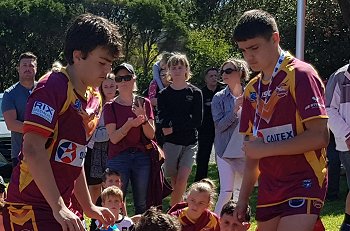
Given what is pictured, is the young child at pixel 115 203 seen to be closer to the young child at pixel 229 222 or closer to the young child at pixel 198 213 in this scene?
the young child at pixel 198 213

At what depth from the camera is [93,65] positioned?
3857 mm

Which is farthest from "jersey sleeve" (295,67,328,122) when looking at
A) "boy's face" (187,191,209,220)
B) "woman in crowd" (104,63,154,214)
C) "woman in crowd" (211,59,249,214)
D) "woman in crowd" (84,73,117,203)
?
"woman in crowd" (84,73,117,203)

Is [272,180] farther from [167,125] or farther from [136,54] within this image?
[136,54]

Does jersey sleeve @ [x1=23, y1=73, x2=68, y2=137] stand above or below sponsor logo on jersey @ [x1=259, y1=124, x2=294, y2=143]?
above

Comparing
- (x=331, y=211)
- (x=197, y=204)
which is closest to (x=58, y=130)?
(x=197, y=204)

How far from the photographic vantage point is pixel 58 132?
3.84 m

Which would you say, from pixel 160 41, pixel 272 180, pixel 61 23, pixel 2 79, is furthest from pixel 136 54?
pixel 272 180

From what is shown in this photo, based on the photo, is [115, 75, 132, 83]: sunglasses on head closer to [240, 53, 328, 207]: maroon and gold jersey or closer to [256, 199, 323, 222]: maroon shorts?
[240, 53, 328, 207]: maroon and gold jersey

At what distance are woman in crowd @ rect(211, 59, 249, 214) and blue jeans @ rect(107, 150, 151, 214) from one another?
1.03m

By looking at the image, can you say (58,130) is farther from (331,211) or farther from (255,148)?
(331,211)

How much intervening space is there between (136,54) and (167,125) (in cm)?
3327

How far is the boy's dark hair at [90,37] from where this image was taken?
12.5 ft

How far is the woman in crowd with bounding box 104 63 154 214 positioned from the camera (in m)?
7.65

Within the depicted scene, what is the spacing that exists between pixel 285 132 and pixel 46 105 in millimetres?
1460
